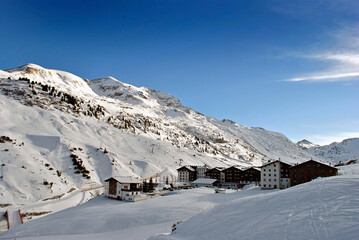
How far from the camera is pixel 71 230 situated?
3347 cm

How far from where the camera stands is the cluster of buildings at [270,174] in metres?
61.0

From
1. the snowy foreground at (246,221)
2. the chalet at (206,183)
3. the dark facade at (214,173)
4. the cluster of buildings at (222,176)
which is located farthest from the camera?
the dark facade at (214,173)

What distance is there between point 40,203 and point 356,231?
185 feet

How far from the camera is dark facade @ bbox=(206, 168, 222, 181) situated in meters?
93.2

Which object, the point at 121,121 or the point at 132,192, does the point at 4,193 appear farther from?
the point at 121,121

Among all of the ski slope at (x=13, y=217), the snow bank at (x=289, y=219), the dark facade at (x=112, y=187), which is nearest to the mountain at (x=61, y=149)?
the ski slope at (x=13, y=217)

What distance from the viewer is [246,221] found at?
770 inches

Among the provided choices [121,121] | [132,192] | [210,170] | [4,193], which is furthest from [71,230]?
[121,121]

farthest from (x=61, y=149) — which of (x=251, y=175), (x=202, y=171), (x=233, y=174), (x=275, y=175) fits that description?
(x=275, y=175)

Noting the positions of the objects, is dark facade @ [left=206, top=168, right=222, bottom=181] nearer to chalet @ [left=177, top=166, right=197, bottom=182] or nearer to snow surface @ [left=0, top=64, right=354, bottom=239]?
chalet @ [left=177, top=166, right=197, bottom=182]

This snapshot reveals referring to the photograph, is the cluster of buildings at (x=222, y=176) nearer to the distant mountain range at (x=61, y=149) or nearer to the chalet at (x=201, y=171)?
the chalet at (x=201, y=171)

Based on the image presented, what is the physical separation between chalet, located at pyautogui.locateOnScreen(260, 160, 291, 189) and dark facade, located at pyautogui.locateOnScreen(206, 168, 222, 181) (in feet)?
86.3

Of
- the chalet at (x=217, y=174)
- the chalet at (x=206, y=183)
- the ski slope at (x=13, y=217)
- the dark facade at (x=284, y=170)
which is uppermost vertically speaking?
the dark facade at (x=284, y=170)

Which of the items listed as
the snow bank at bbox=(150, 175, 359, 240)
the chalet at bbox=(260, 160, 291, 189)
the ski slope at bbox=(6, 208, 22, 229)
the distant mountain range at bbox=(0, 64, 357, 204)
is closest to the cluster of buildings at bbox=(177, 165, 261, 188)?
the distant mountain range at bbox=(0, 64, 357, 204)
